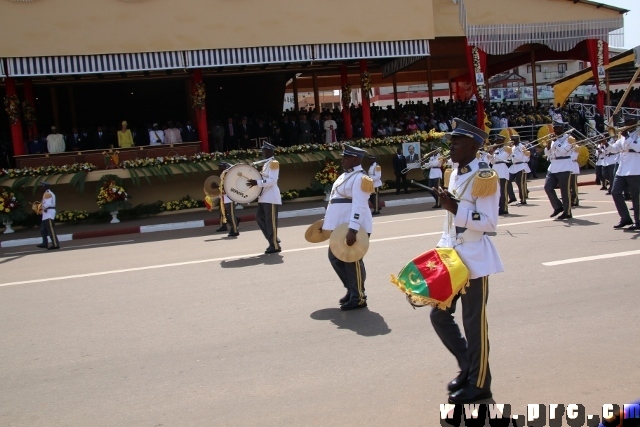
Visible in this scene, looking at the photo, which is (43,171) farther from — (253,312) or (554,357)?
(554,357)

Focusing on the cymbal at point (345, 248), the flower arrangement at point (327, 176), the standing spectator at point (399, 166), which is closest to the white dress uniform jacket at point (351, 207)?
the cymbal at point (345, 248)

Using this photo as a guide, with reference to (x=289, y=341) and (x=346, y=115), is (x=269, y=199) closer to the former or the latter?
(x=289, y=341)

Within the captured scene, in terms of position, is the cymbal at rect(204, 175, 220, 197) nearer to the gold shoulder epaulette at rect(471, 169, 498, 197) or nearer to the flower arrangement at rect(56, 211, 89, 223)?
the flower arrangement at rect(56, 211, 89, 223)

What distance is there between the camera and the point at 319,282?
880 cm

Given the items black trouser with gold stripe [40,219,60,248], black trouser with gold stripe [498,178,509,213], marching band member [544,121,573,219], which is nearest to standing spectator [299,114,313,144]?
black trouser with gold stripe [498,178,509,213]

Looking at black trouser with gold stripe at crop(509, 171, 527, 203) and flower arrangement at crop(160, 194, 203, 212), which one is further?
flower arrangement at crop(160, 194, 203, 212)

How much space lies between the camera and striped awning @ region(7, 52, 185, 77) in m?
19.4

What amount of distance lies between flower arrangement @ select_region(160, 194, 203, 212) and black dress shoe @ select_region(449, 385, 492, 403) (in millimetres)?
16432

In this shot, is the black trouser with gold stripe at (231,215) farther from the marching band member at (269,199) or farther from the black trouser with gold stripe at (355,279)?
the black trouser with gold stripe at (355,279)

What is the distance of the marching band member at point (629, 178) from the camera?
10992 millimetres

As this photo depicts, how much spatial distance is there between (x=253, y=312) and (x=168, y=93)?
73.3 feet

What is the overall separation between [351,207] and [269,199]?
154 inches

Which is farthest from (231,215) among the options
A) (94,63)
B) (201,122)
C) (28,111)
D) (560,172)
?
(28,111)

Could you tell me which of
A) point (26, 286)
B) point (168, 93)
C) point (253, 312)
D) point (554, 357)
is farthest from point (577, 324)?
point (168, 93)
